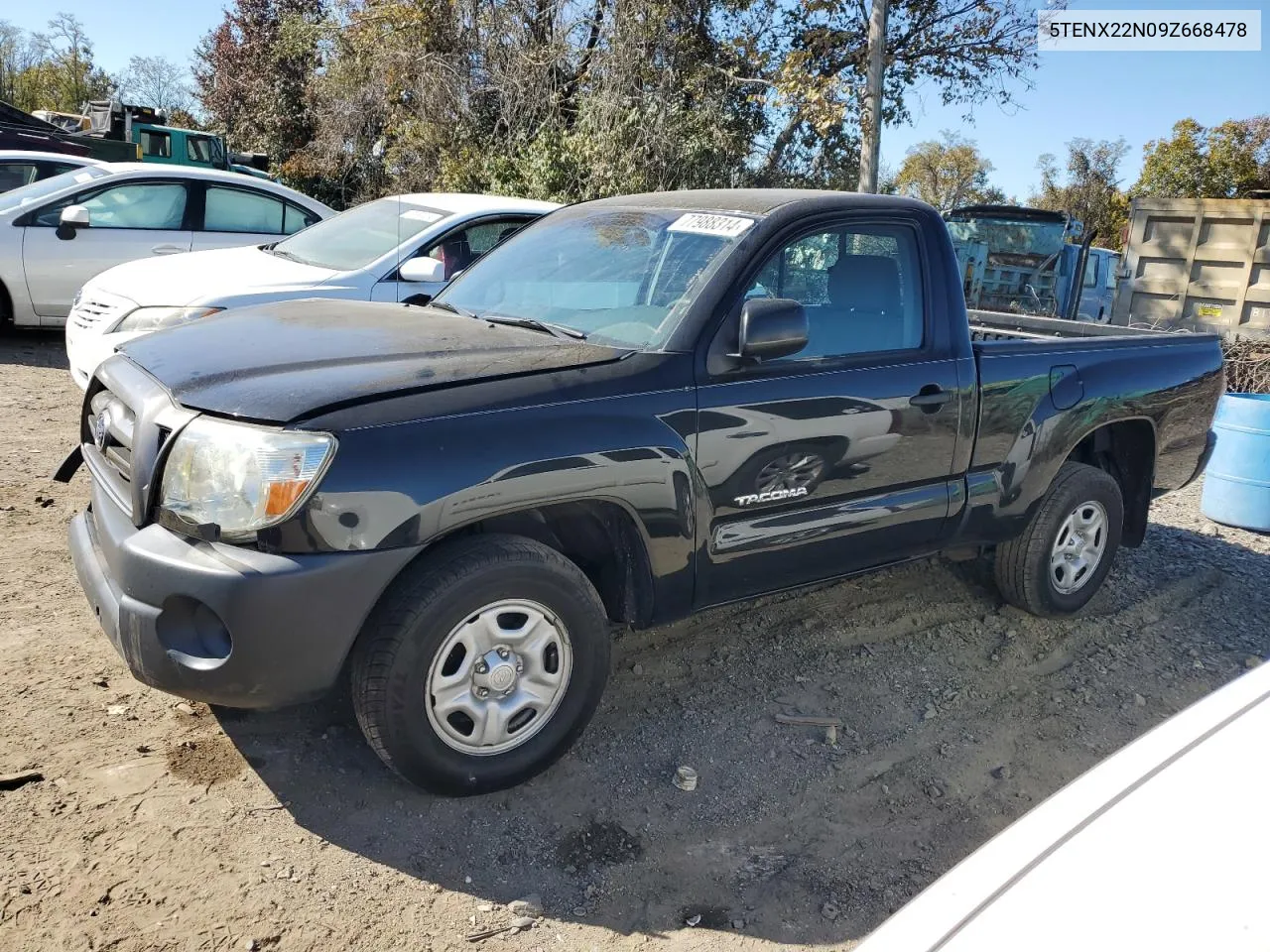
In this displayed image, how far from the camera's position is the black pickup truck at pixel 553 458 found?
8.53ft

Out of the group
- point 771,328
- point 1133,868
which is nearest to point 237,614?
point 771,328

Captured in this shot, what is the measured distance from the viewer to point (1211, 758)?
163 cm

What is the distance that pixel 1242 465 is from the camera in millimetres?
6297

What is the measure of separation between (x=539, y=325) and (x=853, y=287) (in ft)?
4.05

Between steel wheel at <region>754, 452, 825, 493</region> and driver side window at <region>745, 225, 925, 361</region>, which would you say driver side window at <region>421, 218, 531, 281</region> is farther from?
steel wheel at <region>754, 452, 825, 493</region>

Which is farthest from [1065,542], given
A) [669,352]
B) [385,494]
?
[385,494]

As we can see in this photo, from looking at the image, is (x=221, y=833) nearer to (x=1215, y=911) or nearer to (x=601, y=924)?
(x=601, y=924)

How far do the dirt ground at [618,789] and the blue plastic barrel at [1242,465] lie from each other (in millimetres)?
1944

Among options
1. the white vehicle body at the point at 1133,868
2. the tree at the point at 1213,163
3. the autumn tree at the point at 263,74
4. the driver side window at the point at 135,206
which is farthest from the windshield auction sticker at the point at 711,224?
the tree at the point at 1213,163

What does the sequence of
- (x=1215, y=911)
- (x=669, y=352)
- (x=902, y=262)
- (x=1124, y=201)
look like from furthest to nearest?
1. (x=1124, y=201)
2. (x=902, y=262)
3. (x=669, y=352)
4. (x=1215, y=911)

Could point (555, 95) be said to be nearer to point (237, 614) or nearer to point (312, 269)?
point (312, 269)

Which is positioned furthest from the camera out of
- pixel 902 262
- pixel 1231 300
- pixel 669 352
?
pixel 1231 300

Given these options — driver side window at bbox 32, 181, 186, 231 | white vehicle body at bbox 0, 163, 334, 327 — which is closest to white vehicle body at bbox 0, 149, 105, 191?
white vehicle body at bbox 0, 163, 334, 327

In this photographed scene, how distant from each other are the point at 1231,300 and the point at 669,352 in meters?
10.5
